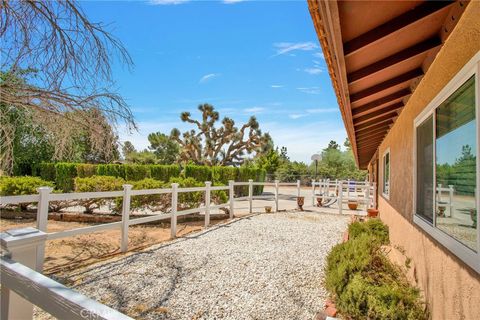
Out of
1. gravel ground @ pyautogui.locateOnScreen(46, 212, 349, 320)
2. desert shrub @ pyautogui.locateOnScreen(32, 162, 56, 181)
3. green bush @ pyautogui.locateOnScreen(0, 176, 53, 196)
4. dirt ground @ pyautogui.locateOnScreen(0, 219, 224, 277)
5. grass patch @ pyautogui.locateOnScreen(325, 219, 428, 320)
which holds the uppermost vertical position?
desert shrub @ pyautogui.locateOnScreen(32, 162, 56, 181)

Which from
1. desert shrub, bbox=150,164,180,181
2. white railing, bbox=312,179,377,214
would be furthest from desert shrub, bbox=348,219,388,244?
desert shrub, bbox=150,164,180,181

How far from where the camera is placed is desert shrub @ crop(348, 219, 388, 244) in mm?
5625

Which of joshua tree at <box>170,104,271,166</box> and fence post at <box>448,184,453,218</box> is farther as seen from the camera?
joshua tree at <box>170,104,271,166</box>

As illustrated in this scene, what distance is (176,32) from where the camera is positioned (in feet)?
21.0

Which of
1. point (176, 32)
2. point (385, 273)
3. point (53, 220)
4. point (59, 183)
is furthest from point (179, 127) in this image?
point (385, 273)

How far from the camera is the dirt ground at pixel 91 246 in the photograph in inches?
194

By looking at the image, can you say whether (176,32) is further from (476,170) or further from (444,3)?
(476,170)

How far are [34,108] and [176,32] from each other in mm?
3626

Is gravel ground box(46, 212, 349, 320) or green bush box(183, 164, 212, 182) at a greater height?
green bush box(183, 164, 212, 182)

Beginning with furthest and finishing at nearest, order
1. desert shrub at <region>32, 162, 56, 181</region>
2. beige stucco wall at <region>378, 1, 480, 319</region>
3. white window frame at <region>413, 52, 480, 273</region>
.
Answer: desert shrub at <region>32, 162, 56, 181</region> → beige stucco wall at <region>378, 1, 480, 319</region> → white window frame at <region>413, 52, 480, 273</region>

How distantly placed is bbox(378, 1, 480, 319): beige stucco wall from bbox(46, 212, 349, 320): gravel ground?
123cm

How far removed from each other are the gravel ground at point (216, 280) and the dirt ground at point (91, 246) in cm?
51

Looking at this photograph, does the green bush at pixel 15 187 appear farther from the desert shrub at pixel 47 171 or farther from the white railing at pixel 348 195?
the white railing at pixel 348 195

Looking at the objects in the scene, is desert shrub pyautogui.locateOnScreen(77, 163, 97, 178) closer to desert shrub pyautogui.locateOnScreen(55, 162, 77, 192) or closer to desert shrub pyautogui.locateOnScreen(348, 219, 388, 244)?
desert shrub pyautogui.locateOnScreen(55, 162, 77, 192)
